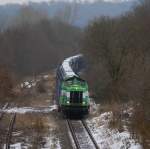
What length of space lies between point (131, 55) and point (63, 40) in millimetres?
72905

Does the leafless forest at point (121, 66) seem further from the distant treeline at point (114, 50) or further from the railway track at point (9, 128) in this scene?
the railway track at point (9, 128)

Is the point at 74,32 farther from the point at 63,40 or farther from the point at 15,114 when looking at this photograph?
the point at 15,114

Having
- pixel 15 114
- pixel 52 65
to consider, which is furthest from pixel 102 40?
pixel 52 65

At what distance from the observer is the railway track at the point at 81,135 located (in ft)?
75.0

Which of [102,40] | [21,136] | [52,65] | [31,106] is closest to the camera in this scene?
[21,136]

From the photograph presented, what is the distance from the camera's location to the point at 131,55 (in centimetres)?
4200

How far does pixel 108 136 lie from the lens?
24656mm

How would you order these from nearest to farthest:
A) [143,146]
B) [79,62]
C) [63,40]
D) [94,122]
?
1. [143,146]
2. [94,122]
3. [79,62]
4. [63,40]

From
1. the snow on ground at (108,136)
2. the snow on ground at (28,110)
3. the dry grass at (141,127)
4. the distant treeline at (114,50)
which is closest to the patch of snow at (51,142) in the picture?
the snow on ground at (108,136)

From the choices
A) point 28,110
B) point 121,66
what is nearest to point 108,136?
point 28,110

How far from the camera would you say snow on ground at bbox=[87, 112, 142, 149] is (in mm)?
21700

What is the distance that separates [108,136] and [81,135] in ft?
6.26

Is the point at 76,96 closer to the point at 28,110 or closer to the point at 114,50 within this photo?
the point at 28,110

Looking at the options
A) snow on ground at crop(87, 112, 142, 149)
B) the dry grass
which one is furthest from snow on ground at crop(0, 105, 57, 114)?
the dry grass
